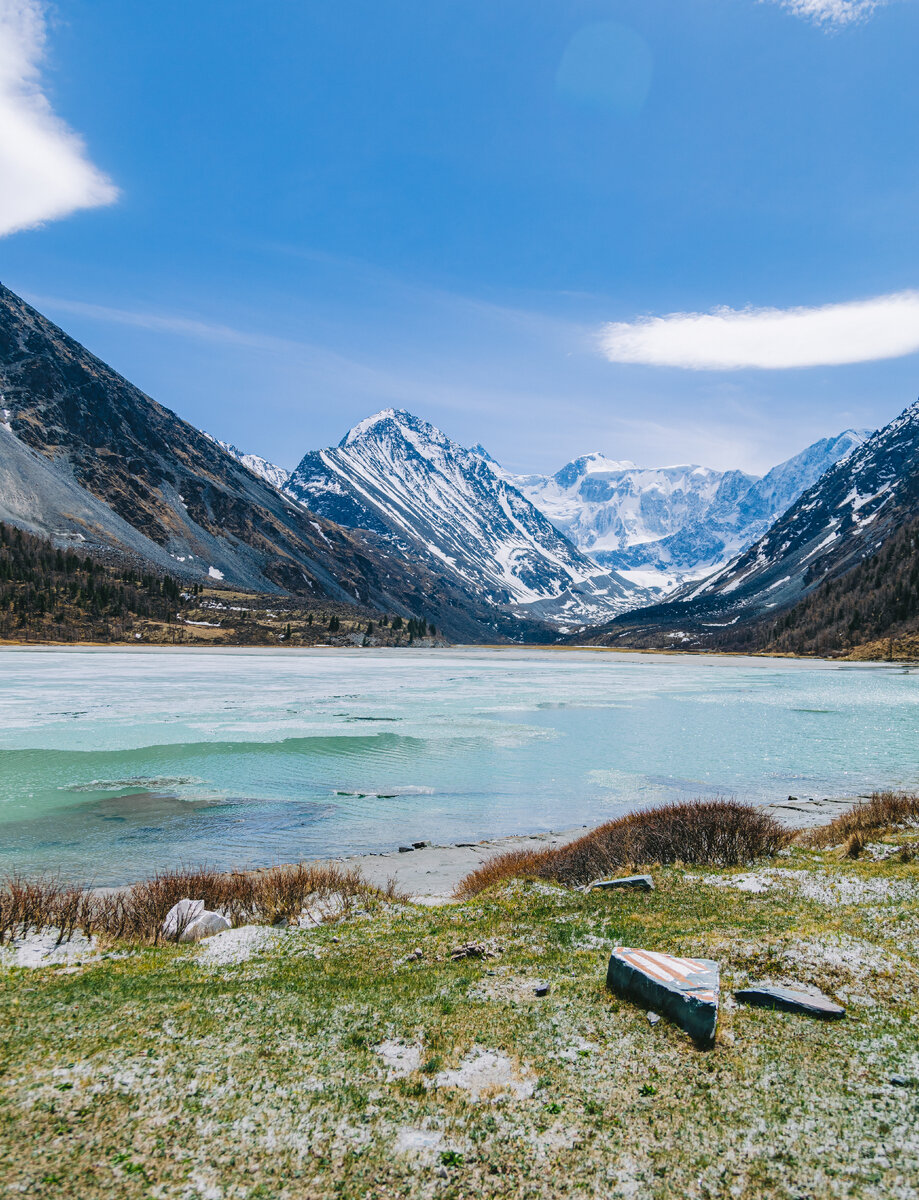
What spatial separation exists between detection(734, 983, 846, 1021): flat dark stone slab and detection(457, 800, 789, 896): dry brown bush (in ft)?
26.5

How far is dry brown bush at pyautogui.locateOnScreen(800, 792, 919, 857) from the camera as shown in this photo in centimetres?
1990

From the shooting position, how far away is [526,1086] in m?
7.72

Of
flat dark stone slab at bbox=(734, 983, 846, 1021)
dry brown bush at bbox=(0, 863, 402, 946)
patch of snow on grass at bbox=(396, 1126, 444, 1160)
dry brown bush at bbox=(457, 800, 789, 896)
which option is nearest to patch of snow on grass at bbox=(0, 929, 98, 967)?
dry brown bush at bbox=(0, 863, 402, 946)

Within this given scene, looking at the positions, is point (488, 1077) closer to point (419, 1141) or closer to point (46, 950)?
point (419, 1141)

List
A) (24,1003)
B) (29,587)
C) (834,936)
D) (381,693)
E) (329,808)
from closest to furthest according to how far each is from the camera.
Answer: (24,1003) → (834,936) → (329,808) → (381,693) → (29,587)

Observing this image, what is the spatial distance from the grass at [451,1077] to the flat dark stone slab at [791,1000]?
0.19 m

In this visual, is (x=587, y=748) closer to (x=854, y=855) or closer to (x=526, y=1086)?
(x=854, y=855)

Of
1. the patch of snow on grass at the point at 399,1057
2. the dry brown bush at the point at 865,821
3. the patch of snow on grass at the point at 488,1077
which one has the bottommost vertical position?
the dry brown bush at the point at 865,821

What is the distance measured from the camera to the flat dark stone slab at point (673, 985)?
846cm

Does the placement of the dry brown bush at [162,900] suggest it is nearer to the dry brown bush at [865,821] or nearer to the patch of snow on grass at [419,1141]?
the patch of snow on grass at [419,1141]

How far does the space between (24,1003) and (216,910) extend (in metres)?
5.32

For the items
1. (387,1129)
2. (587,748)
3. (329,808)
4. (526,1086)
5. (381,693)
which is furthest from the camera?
(381,693)

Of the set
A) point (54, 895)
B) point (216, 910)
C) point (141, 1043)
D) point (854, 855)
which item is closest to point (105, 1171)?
point (141, 1043)

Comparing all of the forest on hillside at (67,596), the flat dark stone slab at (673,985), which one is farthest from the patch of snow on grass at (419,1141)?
the forest on hillside at (67,596)
